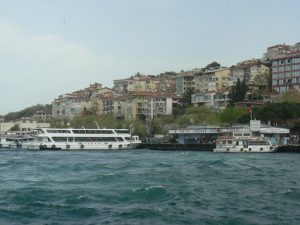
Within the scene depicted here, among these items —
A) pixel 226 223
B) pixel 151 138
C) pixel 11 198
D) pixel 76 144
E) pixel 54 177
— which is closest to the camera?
pixel 226 223

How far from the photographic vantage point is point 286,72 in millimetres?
111688

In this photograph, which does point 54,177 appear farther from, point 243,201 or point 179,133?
point 179,133

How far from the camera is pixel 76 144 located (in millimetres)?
88000

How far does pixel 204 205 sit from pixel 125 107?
111 metres

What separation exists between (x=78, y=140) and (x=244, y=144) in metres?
27.2

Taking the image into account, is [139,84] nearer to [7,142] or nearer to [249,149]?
[7,142]

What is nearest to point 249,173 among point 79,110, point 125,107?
point 125,107

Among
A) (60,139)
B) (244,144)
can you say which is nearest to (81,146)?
(60,139)

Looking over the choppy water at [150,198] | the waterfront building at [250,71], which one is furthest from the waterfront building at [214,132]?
the choppy water at [150,198]

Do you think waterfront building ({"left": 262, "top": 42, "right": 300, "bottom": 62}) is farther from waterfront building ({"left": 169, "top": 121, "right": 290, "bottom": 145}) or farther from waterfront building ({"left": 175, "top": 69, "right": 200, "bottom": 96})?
waterfront building ({"left": 169, "top": 121, "right": 290, "bottom": 145})

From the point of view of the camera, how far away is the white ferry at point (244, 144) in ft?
239

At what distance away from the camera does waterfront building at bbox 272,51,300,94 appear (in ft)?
359

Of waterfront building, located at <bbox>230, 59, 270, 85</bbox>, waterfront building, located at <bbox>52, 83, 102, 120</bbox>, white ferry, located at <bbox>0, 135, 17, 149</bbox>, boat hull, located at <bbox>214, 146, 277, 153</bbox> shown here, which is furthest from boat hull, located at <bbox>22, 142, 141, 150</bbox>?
waterfront building, located at <bbox>52, 83, 102, 120</bbox>

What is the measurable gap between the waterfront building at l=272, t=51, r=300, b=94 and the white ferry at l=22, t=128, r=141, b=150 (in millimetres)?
34162
